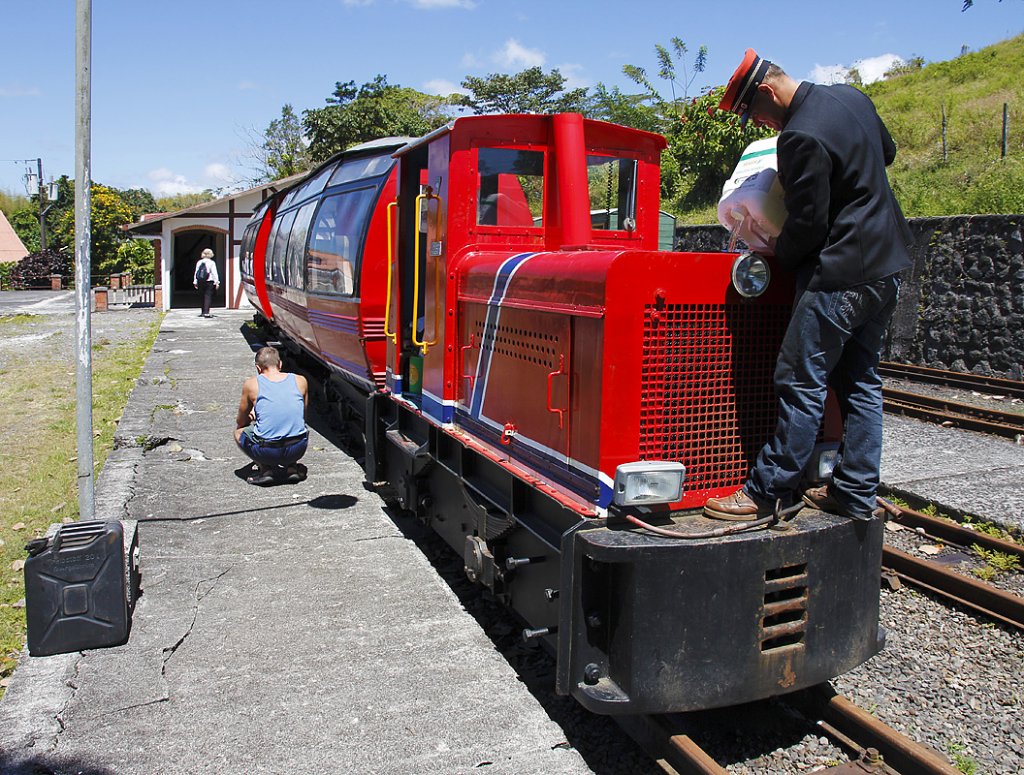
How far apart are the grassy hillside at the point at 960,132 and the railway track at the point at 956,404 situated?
346cm

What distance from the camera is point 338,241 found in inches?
326

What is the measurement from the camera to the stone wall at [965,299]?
12.1m

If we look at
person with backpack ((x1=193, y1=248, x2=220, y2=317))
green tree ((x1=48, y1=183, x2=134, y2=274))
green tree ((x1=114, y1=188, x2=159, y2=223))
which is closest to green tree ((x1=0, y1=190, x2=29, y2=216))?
green tree ((x1=114, y1=188, x2=159, y2=223))

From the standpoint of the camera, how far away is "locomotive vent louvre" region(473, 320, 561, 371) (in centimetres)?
408

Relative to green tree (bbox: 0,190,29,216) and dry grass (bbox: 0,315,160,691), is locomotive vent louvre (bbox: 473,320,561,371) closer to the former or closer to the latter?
dry grass (bbox: 0,315,160,691)

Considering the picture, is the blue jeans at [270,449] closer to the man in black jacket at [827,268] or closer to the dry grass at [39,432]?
the dry grass at [39,432]

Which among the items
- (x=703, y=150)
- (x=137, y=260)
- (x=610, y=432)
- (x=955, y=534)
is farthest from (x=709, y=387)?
(x=137, y=260)

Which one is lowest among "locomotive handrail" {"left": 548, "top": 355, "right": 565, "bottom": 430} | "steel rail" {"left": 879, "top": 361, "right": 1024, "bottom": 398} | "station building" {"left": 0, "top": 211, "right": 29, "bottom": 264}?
"steel rail" {"left": 879, "top": 361, "right": 1024, "bottom": 398}

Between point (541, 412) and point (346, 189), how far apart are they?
5034 mm

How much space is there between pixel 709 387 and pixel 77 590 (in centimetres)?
327

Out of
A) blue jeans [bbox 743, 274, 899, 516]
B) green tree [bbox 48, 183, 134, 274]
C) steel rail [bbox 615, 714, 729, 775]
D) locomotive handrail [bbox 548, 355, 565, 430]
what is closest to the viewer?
steel rail [bbox 615, 714, 729, 775]

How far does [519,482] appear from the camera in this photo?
13.9 feet

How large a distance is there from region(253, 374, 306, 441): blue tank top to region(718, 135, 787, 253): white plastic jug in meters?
4.94

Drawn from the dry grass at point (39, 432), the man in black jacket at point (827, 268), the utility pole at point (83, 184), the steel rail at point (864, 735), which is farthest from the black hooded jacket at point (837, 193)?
the dry grass at point (39, 432)
